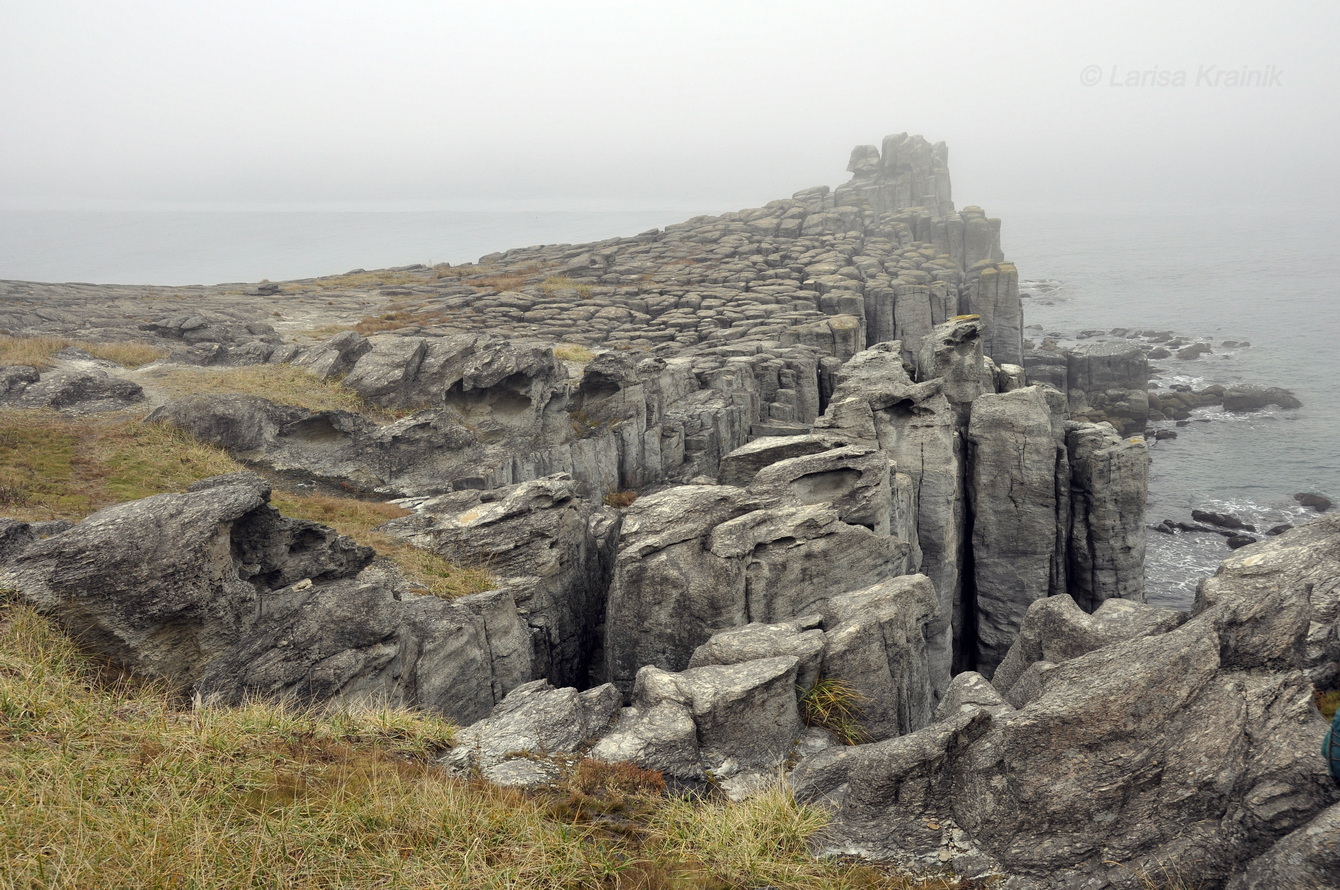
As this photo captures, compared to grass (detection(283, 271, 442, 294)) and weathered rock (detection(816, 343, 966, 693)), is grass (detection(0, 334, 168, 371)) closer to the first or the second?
weathered rock (detection(816, 343, 966, 693))

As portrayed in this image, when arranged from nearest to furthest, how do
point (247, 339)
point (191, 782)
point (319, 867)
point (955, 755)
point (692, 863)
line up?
point (319, 867) → point (191, 782) → point (692, 863) → point (955, 755) → point (247, 339)

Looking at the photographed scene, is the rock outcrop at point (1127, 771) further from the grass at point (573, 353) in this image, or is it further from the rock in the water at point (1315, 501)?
the rock in the water at point (1315, 501)

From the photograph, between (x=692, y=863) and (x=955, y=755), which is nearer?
(x=692, y=863)

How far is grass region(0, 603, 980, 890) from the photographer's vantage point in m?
A: 7.42

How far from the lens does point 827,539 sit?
19.2 metres

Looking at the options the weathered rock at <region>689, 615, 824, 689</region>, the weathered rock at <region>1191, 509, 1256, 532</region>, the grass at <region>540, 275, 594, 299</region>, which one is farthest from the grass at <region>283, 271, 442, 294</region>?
the weathered rock at <region>1191, 509, 1256, 532</region>

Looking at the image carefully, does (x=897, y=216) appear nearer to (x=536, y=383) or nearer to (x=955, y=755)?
(x=536, y=383)

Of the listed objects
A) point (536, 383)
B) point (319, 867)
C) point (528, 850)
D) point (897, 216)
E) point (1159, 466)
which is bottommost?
point (1159, 466)

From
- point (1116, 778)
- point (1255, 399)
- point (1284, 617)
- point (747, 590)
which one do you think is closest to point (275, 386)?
point (747, 590)

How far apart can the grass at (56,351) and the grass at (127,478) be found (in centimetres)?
663

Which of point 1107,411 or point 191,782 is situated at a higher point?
point 191,782

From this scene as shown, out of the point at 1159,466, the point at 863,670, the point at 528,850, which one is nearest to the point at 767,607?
the point at 863,670

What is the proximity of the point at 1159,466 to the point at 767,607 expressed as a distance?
6355cm

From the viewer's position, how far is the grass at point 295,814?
742 centimetres
